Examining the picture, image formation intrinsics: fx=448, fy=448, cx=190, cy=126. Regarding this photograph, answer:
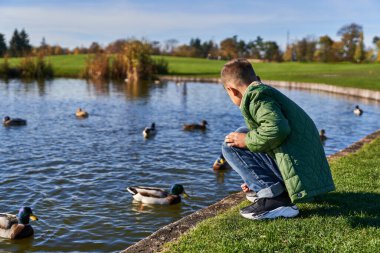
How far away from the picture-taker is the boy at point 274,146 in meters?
4.82

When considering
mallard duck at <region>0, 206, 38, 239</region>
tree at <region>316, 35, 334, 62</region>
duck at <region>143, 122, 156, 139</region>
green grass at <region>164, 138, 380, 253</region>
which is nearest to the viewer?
green grass at <region>164, 138, 380, 253</region>

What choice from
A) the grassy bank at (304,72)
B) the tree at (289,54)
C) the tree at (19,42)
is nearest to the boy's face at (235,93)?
the grassy bank at (304,72)

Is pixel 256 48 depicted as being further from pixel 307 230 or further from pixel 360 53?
pixel 307 230

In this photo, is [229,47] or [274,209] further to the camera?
[229,47]

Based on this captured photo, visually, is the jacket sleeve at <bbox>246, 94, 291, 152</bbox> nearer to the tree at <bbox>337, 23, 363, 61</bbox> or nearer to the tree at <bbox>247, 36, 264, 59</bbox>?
the tree at <bbox>337, 23, 363, 61</bbox>

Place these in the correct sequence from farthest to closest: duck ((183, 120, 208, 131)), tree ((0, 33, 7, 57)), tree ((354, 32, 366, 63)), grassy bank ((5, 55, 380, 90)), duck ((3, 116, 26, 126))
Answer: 1. tree ((0, 33, 7, 57))
2. tree ((354, 32, 366, 63))
3. grassy bank ((5, 55, 380, 90))
4. duck ((3, 116, 26, 126))
5. duck ((183, 120, 208, 131))

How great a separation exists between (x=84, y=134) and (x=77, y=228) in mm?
9288

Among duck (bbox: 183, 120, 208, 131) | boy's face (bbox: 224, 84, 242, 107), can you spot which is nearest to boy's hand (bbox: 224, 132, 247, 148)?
boy's face (bbox: 224, 84, 242, 107)

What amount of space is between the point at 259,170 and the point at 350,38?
324ft

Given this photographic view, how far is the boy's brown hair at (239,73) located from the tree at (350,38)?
94435 millimetres

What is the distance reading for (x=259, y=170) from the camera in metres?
5.43

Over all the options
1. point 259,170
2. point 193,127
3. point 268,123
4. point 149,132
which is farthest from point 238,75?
point 193,127

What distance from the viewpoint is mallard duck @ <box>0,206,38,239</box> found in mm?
7145

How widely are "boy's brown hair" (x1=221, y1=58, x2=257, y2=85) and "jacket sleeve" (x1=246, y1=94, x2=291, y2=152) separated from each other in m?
0.35
